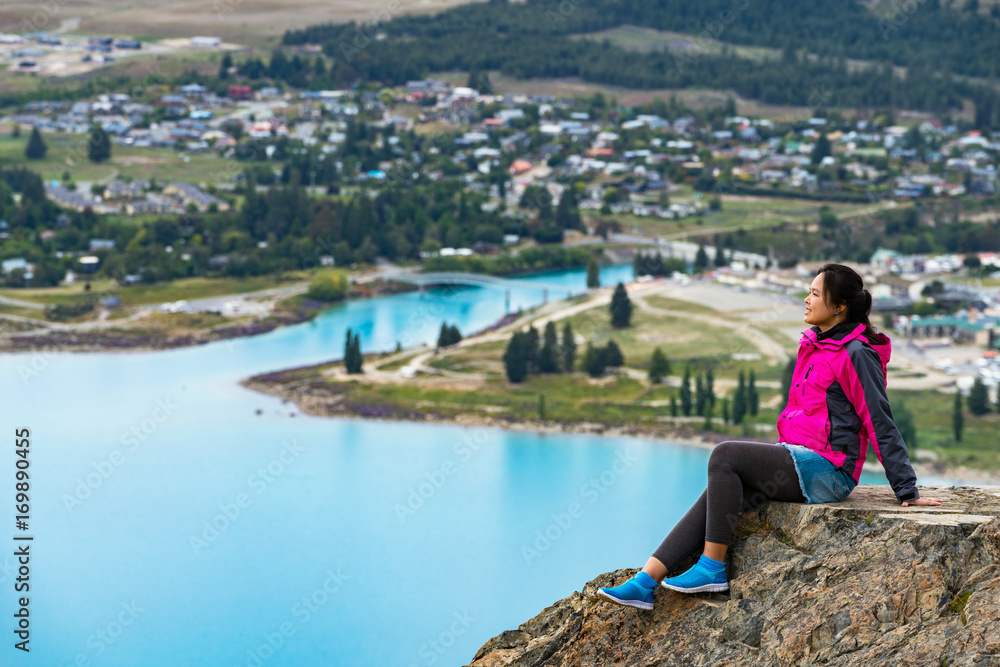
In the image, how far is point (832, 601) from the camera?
2521 millimetres

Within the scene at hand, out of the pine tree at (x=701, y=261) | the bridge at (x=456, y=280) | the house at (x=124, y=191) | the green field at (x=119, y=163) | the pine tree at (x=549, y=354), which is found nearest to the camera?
the pine tree at (x=549, y=354)

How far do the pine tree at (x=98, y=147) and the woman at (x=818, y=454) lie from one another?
46.1 meters

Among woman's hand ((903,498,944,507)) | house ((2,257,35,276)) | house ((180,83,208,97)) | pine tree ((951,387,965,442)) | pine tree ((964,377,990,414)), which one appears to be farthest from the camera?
house ((180,83,208,97))

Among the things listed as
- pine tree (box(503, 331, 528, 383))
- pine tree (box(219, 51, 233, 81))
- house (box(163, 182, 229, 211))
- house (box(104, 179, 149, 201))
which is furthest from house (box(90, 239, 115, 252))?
pine tree (box(219, 51, 233, 81))

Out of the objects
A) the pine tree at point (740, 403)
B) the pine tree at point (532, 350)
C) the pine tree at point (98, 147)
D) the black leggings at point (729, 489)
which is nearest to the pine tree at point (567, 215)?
the pine tree at point (532, 350)

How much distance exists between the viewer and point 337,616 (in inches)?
538

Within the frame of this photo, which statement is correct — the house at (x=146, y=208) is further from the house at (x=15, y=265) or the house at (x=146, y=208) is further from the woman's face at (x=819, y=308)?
the woman's face at (x=819, y=308)

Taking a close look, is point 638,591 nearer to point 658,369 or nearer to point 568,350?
point 658,369

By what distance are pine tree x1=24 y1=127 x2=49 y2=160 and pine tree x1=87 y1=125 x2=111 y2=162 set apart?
1667 millimetres

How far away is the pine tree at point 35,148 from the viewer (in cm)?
4484

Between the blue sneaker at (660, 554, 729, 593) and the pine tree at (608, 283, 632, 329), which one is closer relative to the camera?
the blue sneaker at (660, 554, 729, 593)

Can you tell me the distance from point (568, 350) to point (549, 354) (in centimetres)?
64

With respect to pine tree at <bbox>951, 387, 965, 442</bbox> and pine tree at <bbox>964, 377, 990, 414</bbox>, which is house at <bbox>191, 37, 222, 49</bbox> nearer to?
pine tree at <bbox>964, 377, 990, 414</bbox>

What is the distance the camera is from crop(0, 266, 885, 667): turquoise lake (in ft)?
43.8
